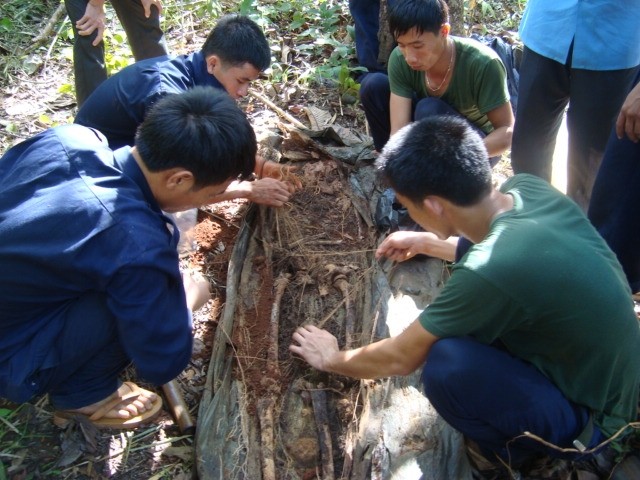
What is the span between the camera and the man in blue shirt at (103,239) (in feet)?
6.95

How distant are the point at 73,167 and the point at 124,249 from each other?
39 cm

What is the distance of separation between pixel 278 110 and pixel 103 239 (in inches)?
116

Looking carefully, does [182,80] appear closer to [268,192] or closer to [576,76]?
[268,192]

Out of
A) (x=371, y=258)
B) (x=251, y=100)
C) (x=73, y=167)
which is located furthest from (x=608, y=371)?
(x=251, y=100)

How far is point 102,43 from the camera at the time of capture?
4.36 metres

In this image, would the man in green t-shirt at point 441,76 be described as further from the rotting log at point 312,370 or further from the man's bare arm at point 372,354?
the man's bare arm at point 372,354

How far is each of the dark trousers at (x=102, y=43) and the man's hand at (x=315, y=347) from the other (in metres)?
2.76

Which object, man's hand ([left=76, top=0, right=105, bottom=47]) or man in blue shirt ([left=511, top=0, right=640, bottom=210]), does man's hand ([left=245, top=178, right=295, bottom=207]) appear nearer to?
man in blue shirt ([left=511, top=0, right=640, bottom=210])

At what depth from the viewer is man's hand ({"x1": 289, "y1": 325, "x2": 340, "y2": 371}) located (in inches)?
106

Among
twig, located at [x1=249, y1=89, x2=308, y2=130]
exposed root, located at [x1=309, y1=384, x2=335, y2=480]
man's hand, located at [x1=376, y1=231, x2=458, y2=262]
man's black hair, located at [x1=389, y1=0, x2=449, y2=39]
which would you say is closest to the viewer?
exposed root, located at [x1=309, y1=384, x2=335, y2=480]

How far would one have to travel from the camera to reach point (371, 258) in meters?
3.57

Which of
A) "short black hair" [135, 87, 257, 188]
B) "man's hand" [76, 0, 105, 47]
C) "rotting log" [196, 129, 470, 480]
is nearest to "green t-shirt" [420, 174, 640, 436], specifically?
"rotting log" [196, 129, 470, 480]

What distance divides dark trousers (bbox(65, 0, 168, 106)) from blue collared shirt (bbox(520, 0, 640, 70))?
2837mm

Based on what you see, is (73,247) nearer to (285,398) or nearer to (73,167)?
(73,167)
